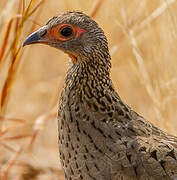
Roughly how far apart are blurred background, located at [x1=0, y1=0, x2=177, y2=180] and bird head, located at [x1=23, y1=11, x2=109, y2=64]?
0.47ft

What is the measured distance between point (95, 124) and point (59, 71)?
4054 millimetres

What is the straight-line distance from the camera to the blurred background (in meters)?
4.38

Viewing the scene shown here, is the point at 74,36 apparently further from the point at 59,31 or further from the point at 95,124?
the point at 95,124

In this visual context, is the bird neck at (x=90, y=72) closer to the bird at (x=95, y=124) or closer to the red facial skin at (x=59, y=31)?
the bird at (x=95, y=124)

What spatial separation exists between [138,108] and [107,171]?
9.40ft

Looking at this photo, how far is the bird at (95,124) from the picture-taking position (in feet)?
12.0

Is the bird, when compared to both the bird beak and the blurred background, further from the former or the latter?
the blurred background

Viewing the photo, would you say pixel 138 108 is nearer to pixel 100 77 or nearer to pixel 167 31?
pixel 167 31

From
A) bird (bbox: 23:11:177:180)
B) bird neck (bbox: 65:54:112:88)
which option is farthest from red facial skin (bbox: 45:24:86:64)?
bird neck (bbox: 65:54:112:88)

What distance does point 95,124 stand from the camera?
3.80 metres

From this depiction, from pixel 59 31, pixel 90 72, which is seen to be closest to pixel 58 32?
pixel 59 31

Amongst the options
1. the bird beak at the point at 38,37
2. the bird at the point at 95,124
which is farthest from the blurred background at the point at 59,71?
the bird at the point at 95,124

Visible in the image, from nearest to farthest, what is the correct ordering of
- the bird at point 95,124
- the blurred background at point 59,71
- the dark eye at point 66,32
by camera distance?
the bird at point 95,124, the dark eye at point 66,32, the blurred background at point 59,71

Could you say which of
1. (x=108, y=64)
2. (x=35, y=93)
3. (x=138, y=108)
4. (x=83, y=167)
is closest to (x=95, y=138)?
(x=83, y=167)
